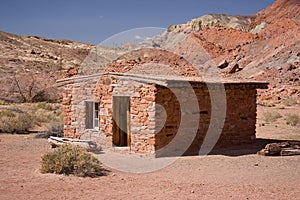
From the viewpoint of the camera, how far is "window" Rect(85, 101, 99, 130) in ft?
40.7

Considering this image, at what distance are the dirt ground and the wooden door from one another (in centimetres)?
248

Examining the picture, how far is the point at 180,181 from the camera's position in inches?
323

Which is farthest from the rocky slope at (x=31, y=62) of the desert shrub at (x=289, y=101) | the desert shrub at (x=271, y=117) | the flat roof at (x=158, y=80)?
the desert shrub at (x=289, y=101)

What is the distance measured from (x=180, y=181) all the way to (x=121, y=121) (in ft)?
14.1

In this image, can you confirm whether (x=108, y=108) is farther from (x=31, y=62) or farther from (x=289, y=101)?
(x=31, y=62)

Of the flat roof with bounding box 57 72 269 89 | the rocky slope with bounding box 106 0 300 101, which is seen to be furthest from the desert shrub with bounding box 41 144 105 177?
the rocky slope with bounding box 106 0 300 101

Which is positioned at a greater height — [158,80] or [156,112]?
[158,80]

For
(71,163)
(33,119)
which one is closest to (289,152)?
(71,163)

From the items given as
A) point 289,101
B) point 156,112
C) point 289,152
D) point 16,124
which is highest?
point 289,101

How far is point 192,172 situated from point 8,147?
6960mm

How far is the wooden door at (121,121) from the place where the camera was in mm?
11805

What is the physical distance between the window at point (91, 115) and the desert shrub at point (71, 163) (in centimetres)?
356

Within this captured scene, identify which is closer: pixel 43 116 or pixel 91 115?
pixel 91 115

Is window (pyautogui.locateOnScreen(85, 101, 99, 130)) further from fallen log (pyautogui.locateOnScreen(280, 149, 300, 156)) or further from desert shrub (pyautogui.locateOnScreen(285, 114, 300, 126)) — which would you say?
desert shrub (pyautogui.locateOnScreen(285, 114, 300, 126))
